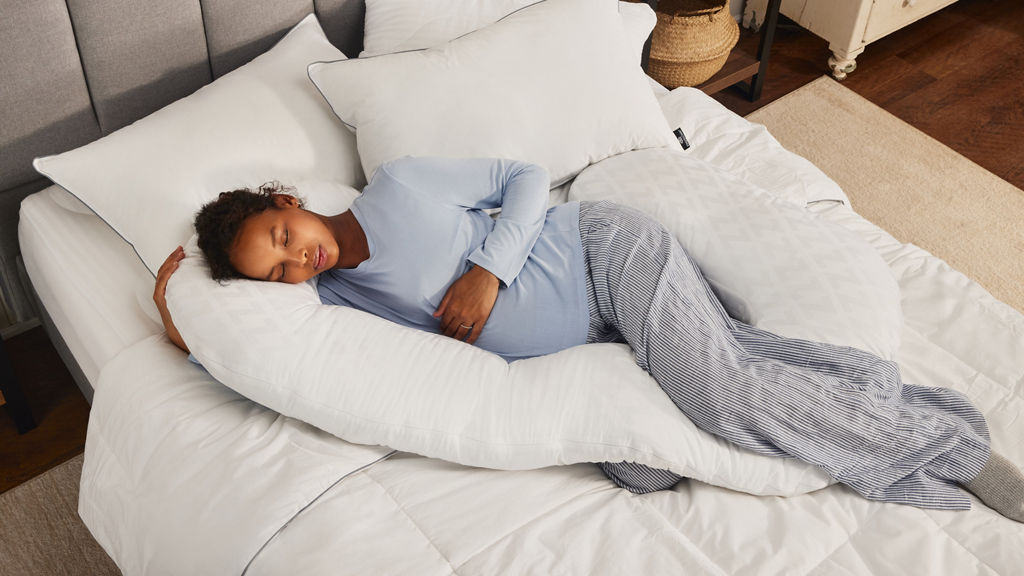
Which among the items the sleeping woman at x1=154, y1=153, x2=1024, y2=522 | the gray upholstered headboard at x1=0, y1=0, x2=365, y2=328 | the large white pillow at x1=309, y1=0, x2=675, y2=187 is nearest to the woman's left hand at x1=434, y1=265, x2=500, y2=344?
the sleeping woman at x1=154, y1=153, x2=1024, y2=522

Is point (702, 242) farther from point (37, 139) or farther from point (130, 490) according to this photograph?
point (37, 139)

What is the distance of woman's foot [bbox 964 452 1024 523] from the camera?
1.15 metres

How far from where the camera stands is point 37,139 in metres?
1.52

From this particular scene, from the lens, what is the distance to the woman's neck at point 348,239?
4.38 ft

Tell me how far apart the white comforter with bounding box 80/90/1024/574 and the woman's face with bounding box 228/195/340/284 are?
0.20 m

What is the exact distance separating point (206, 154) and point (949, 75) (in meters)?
2.43

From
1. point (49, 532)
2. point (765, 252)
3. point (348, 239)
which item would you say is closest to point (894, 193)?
point (765, 252)

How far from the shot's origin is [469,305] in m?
1.33

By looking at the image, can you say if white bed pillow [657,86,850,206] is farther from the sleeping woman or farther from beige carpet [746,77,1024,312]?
beige carpet [746,77,1024,312]

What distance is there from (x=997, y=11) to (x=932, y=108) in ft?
2.54

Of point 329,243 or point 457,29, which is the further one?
point 457,29

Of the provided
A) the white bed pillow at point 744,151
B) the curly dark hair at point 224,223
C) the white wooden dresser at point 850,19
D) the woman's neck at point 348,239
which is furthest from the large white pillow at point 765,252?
the white wooden dresser at point 850,19

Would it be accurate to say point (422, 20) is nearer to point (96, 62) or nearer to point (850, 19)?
point (96, 62)

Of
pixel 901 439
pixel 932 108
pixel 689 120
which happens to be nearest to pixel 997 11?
pixel 932 108
